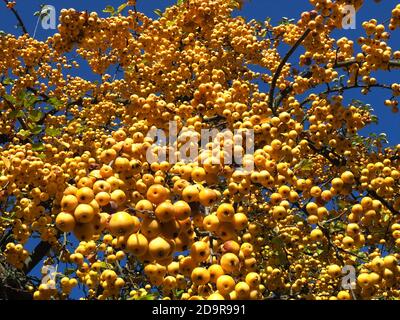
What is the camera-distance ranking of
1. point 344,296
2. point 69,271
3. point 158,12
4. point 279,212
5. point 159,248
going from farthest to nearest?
point 158,12 → point 69,271 → point 279,212 → point 344,296 → point 159,248

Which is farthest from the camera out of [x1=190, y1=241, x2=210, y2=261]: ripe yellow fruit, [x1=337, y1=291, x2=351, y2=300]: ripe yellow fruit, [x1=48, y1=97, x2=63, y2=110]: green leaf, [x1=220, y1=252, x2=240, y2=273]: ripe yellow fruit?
[x1=48, y1=97, x2=63, y2=110]: green leaf

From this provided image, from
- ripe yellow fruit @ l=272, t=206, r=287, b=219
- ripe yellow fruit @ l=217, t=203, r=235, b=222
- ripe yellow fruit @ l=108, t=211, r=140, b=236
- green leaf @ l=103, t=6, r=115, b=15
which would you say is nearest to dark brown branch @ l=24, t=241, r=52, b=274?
green leaf @ l=103, t=6, r=115, b=15

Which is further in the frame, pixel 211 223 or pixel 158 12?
pixel 158 12

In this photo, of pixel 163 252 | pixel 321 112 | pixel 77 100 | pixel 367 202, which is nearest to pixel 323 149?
pixel 321 112

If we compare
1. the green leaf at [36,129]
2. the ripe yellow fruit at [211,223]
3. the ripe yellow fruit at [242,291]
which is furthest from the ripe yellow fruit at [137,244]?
the green leaf at [36,129]

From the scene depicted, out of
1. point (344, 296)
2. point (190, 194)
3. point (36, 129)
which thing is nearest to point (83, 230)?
point (190, 194)

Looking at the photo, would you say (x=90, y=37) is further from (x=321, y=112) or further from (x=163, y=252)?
(x=163, y=252)

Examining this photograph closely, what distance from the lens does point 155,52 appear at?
360 inches

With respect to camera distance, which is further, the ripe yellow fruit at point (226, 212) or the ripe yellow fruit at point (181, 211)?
the ripe yellow fruit at point (226, 212)

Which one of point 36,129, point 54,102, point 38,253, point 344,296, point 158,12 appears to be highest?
point 158,12

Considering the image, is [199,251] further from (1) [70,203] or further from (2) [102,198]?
(1) [70,203]

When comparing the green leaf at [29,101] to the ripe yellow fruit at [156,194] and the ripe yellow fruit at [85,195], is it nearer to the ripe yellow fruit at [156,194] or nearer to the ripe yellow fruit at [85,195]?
the ripe yellow fruit at [85,195]

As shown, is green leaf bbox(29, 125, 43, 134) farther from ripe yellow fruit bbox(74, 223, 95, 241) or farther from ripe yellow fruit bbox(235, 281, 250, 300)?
ripe yellow fruit bbox(235, 281, 250, 300)

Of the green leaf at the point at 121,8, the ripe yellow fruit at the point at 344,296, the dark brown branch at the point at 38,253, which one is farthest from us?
the dark brown branch at the point at 38,253
